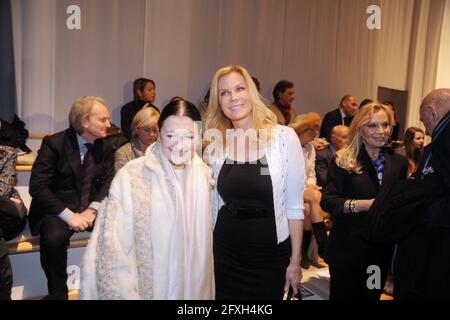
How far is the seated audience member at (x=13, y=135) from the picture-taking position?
11.5ft

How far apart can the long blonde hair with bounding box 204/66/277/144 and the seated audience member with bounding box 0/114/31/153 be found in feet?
7.59

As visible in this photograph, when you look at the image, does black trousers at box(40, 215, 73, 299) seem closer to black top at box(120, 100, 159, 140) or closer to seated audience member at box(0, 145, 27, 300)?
seated audience member at box(0, 145, 27, 300)

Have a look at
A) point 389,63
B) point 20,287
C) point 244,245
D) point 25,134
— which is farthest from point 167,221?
point 389,63

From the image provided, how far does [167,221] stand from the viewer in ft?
4.85

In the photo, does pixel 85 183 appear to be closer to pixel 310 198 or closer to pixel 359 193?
pixel 359 193

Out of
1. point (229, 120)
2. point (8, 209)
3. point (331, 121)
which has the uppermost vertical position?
point (229, 120)

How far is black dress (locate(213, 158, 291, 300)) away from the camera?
73.8 inches

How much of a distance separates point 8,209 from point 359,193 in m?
2.30

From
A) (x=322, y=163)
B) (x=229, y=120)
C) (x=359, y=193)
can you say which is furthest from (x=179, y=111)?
(x=322, y=163)

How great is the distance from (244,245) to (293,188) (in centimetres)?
37

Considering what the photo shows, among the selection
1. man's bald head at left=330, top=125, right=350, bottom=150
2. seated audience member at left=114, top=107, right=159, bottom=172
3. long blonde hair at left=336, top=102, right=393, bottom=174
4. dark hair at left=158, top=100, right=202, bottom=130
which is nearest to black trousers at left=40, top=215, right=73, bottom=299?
seated audience member at left=114, top=107, right=159, bottom=172

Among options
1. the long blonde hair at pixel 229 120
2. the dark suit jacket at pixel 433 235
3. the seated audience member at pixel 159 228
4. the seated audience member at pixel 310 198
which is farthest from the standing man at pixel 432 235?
the seated audience member at pixel 310 198

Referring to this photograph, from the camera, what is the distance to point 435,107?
7.30 feet

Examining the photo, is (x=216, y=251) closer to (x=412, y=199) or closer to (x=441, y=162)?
(x=412, y=199)
